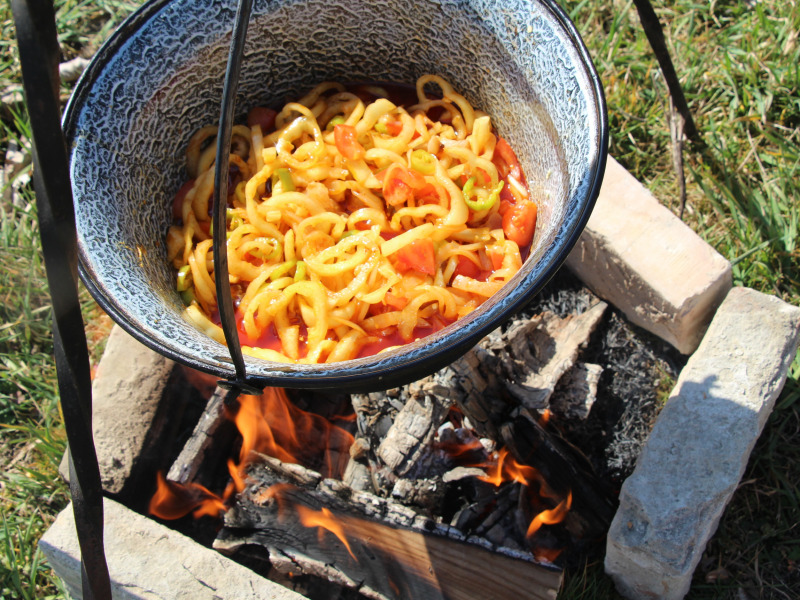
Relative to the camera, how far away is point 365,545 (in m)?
2.60

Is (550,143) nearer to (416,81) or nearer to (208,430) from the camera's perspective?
(416,81)

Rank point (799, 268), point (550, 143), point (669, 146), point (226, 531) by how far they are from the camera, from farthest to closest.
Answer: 1. point (669, 146)
2. point (799, 268)
3. point (226, 531)
4. point (550, 143)

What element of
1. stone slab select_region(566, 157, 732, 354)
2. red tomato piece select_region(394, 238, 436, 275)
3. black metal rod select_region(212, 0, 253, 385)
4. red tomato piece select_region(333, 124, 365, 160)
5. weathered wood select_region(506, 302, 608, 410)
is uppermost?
black metal rod select_region(212, 0, 253, 385)

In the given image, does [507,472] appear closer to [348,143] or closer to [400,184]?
[400,184]

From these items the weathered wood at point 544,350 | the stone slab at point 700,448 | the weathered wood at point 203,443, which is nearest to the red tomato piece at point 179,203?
the weathered wood at point 203,443

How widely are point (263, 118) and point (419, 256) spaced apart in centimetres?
104

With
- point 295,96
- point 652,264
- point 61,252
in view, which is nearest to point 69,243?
point 61,252

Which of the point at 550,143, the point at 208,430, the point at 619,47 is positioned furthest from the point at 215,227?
Answer: the point at 619,47

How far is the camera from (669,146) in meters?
3.74

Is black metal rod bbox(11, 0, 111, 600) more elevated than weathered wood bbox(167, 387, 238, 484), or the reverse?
black metal rod bbox(11, 0, 111, 600)

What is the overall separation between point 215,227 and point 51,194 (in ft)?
1.09

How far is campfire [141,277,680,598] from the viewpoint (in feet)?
8.37

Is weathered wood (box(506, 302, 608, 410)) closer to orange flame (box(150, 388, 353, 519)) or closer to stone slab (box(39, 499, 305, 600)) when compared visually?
orange flame (box(150, 388, 353, 519))

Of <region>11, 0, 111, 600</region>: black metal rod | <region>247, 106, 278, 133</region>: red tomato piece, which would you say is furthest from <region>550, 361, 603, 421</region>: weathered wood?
<region>11, 0, 111, 600</region>: black metal rod
